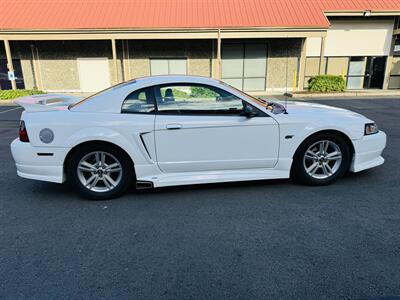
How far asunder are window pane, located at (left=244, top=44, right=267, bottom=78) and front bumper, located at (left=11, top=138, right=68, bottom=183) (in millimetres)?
15341

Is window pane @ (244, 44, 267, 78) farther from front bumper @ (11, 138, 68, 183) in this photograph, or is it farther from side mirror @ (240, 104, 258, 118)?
front bumper @ (11, 138, 68, 183)

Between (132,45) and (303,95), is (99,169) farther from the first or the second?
(132,45)

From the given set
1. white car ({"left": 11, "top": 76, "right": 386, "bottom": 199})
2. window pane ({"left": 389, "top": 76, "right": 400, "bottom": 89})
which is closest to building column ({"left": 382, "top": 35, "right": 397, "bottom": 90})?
window pane ({"left": 389, "top": 76, "right": 400, "bottom": 89})

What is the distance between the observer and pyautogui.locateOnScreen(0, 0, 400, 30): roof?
15227mm

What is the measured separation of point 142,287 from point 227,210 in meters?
1.43

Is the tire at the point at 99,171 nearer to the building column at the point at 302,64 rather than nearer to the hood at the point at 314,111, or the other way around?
the hood at the point at 314,111

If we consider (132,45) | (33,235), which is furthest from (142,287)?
(132,45)

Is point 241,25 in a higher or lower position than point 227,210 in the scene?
higher

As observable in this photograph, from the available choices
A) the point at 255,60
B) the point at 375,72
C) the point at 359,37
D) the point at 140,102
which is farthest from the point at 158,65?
the point at 140,102

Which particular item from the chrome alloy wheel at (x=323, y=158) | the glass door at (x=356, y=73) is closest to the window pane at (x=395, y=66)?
the glass door at (x=356, y=73)

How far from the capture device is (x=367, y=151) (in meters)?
4.08

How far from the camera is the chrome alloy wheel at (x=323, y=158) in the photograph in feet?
13.2

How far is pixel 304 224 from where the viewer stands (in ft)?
10.2

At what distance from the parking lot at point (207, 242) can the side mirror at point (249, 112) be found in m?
0.99
